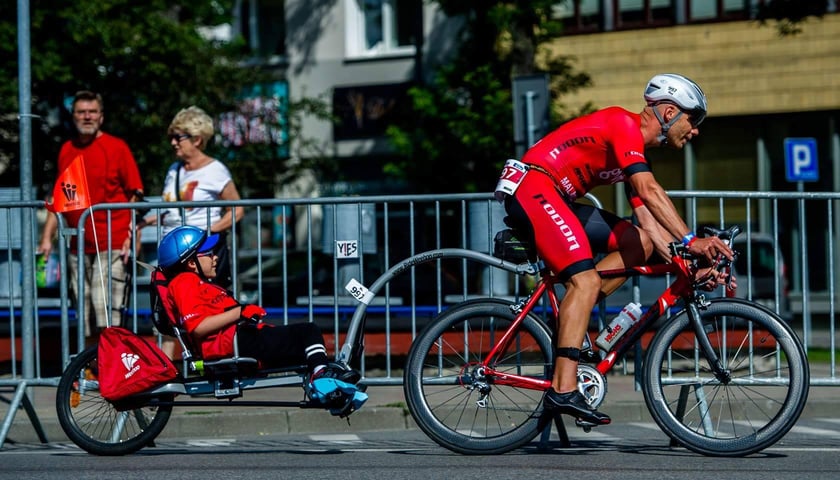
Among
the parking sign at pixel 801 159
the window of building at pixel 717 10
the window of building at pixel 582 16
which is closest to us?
the parking sign at pixel 801 159

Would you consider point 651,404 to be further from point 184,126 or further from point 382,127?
point 382,127

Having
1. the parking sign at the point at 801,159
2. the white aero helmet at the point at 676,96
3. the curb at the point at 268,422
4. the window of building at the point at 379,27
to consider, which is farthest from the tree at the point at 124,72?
the white aero helmet at the point at 676,96

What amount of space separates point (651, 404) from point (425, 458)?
106cm

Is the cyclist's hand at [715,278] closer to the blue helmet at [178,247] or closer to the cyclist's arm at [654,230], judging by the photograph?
the cyclist's arm at [654,230]

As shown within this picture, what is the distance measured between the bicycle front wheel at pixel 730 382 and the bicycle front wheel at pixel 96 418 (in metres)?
2.39

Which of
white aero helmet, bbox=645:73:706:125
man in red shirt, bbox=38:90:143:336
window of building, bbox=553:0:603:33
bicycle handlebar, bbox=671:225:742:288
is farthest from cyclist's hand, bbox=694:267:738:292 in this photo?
window of building, bbox=553:0:603:33

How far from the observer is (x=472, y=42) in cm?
2222

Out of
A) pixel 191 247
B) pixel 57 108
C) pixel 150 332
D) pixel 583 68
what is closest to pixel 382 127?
pixel 583 68

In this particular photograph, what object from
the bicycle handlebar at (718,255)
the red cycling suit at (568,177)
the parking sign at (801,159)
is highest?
the parking sign at (801,159)

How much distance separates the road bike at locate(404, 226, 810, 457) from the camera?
6586 millimetres

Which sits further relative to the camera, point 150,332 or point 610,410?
point 150,332

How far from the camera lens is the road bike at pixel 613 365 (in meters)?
6.59

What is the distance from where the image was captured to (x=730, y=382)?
6.84 meters

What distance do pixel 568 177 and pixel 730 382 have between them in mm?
1237
